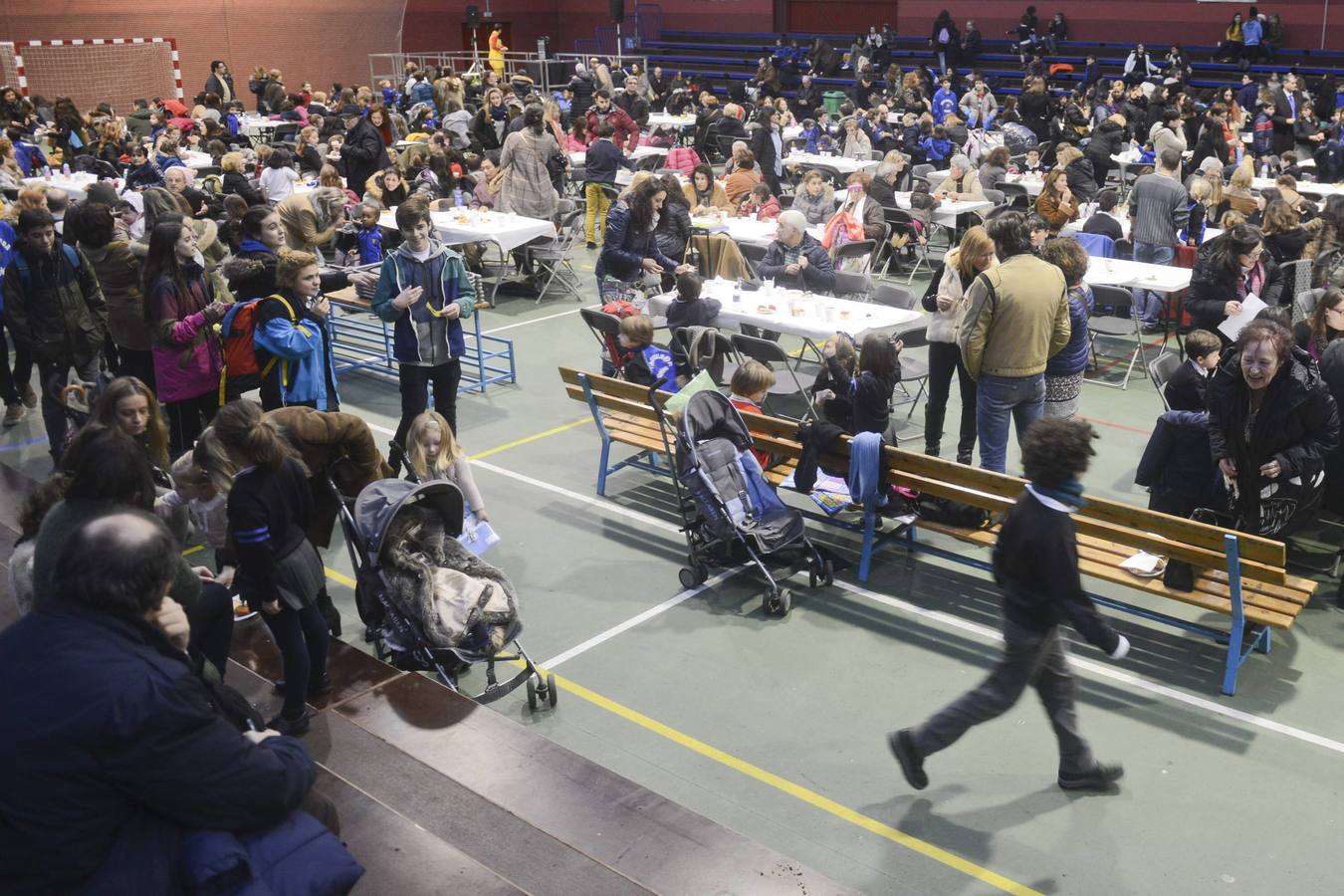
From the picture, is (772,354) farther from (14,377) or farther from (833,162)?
(833,162)

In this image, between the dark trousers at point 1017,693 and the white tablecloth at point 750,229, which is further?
the white tablecloth at point 750,229

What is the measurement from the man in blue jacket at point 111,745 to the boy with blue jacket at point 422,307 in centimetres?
471

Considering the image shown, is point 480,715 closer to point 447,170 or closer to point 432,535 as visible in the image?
point 432,535

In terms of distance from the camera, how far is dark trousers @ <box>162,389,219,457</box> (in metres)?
7.52

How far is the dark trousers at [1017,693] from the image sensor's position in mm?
4562

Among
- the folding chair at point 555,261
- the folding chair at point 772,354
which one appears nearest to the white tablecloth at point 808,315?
the folding chair at point 772,354

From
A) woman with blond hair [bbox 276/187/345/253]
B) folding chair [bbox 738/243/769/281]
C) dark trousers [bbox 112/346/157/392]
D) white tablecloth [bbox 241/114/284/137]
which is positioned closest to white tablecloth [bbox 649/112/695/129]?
white tablecloth [bbox 241/114/284/137]

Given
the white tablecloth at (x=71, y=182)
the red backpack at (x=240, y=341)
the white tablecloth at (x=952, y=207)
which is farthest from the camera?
the white tablecloth at (x=71, y=182)

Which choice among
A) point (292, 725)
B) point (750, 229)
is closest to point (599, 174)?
point (750, 229)

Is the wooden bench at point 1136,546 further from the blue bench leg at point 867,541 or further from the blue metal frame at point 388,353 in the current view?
the blue metal frame at point 388,353

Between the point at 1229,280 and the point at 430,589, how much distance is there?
17.6ft

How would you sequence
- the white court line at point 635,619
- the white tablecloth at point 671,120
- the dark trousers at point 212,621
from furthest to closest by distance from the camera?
the white tablecloth at point 671,120 → the white court line at point 635,619 → the dark trousers at point 212,621

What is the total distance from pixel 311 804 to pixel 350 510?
8.89ft

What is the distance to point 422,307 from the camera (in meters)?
7.48
